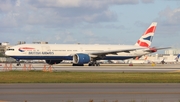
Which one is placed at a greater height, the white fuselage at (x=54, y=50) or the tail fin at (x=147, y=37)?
the tail fin at (x=147, y=37)

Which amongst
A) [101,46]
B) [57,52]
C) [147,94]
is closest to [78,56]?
[57,52]

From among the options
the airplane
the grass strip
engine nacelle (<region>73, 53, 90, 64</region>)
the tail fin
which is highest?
the tail fin

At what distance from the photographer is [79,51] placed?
73125 mm

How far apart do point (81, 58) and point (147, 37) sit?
1877cm

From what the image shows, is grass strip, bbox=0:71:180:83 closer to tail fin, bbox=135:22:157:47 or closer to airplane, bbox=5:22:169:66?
airplane, bbox=5:22:169:66

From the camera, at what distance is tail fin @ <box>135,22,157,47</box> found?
82.4 metres

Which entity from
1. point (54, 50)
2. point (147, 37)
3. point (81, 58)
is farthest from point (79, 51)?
point (147, 37)

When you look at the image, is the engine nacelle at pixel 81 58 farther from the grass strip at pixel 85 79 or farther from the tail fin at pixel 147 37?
the grass strip at pixel 85 79

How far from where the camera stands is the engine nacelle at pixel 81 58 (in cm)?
6896

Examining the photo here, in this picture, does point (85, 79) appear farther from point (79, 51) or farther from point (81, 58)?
point (79, 51)

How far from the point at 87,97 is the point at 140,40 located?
2568 inches

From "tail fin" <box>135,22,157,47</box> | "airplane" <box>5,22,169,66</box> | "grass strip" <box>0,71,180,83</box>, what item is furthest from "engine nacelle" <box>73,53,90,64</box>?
"grass strip" <box>0,71,180,83</box>

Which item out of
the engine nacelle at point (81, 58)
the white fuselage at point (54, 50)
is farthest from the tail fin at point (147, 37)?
the engine nacelle at point (81, 58)

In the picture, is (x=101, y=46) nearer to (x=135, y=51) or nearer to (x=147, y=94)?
(x=135, y=51)
